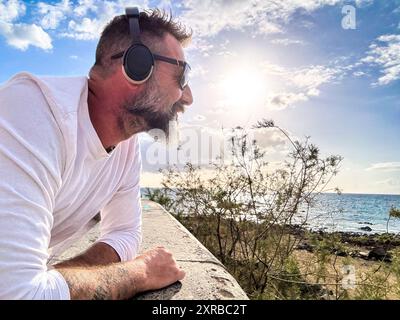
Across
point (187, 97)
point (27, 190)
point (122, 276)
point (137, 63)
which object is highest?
point (137, 63)

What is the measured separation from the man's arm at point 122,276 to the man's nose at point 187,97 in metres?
0.95

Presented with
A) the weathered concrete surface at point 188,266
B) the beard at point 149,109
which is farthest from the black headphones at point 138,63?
the weathered concrete surface at point 188,266

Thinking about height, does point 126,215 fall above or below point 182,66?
below

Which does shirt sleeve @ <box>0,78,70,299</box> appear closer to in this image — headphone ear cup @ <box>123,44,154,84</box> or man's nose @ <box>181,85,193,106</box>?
headphone ear cup @ <box>123,44,154,84</box>

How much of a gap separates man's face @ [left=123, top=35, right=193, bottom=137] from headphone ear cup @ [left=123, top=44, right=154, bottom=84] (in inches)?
3.7

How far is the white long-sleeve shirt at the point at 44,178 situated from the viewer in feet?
3.84

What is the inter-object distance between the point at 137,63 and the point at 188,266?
112 cm

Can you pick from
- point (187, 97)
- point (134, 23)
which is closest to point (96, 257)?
point (187, 97)

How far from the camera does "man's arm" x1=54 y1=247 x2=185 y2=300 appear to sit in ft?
4.43

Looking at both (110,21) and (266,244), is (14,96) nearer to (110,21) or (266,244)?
(110,21)

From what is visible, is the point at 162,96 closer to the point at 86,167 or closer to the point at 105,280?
the point at 86,167

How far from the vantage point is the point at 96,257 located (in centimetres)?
175

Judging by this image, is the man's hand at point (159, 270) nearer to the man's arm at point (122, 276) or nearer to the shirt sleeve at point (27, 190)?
the man's arm at point (122, 276)

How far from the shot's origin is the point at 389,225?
13.2ft
